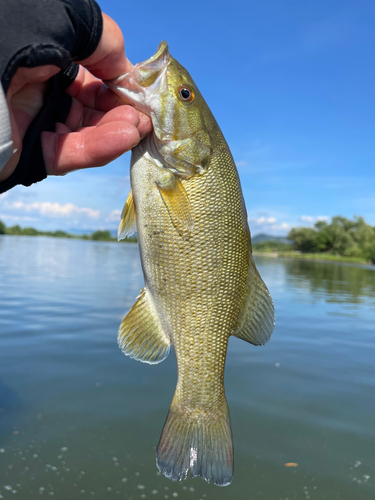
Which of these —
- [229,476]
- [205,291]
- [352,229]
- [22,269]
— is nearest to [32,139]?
[205,291]

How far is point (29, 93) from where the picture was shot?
2424 mm

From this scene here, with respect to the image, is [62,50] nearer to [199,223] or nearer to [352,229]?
[199,223]

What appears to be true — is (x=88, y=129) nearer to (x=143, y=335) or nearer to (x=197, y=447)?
(x=143, y=335)

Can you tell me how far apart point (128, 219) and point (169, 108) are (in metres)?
0.92

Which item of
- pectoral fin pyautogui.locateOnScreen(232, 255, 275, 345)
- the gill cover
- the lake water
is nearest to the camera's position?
the gill cover

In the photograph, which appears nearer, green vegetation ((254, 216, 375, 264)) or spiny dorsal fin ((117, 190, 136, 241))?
spiny dorsal fin ((117, 190, 136, 241))

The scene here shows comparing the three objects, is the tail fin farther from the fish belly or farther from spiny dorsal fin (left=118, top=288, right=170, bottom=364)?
spiny dorsal fin (left=118, top=288, right=170, bottom=364)

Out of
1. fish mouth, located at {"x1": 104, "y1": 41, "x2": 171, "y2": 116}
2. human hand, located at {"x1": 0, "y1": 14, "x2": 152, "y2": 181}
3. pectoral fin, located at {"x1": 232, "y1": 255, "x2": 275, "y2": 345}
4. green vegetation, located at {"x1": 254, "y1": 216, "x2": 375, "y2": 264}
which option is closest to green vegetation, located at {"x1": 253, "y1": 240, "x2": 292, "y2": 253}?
green vegetation, located at {"x1": 254, "y1": 216, "x2": 375, "y2": 264}

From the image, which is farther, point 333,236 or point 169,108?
point 333,236

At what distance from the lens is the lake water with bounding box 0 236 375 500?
3637 mm

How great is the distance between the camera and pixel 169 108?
276cm

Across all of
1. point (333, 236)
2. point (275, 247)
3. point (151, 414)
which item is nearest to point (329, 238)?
point (333, 236)

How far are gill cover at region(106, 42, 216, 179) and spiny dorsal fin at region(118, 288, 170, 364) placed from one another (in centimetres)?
110

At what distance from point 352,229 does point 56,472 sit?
122 meters
